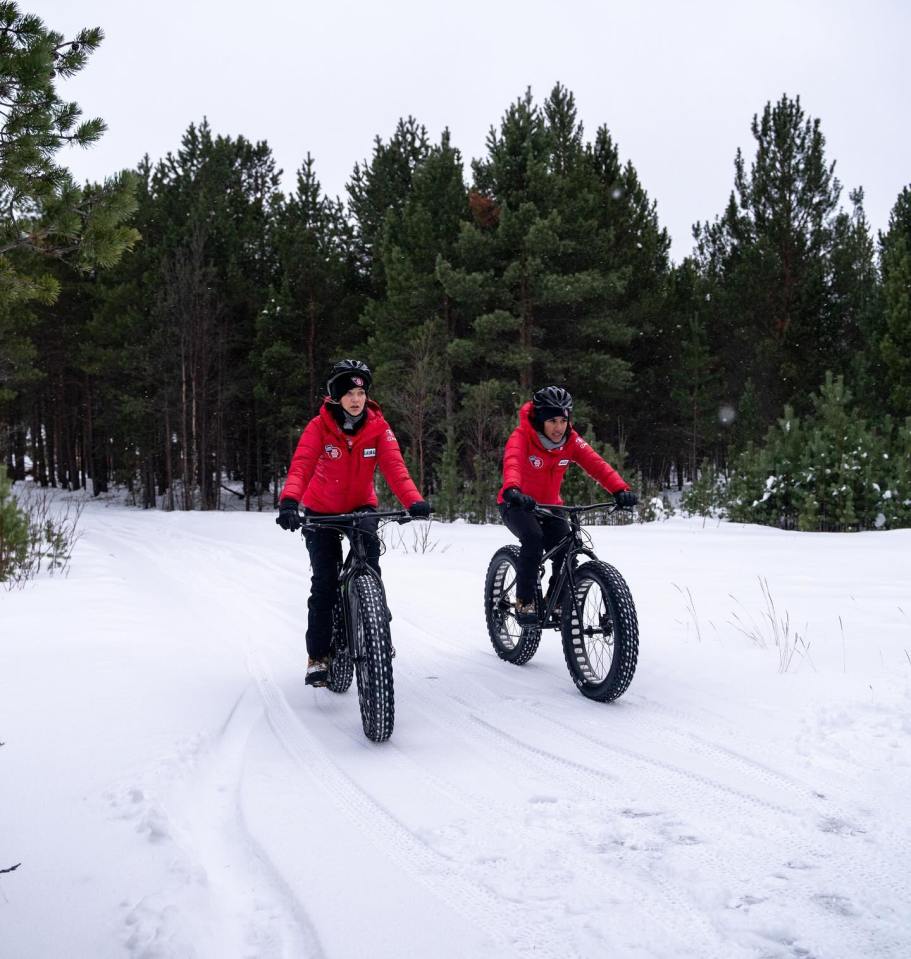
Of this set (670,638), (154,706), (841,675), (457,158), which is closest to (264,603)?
(154,706)

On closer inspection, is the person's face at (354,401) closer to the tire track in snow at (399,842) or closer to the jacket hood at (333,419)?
the jacket hood at (333,419)

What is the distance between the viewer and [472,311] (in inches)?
1011

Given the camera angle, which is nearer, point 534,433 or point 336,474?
point 336,474

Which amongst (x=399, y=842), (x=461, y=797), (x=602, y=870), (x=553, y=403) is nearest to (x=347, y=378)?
(x=553, y=403)

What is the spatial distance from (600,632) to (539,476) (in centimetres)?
155

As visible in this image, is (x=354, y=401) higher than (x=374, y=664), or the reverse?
(x=354, y=401)

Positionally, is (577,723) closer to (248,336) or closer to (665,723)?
(665,723)

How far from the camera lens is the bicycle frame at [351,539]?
4594 millimetres

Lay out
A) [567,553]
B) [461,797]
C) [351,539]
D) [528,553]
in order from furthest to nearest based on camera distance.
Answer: [528,553]
[567,553]
[351,539]
[461,797]

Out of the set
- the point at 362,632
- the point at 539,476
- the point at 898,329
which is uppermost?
the point at 898,329

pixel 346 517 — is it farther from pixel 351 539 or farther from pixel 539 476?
pixel 539 476

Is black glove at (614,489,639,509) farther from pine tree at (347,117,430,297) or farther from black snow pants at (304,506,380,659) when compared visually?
pine tree at (347,117,430,297)

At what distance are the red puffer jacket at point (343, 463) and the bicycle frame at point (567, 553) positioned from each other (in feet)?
→ 3.60

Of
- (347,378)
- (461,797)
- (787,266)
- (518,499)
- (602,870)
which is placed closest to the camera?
(602,870)
